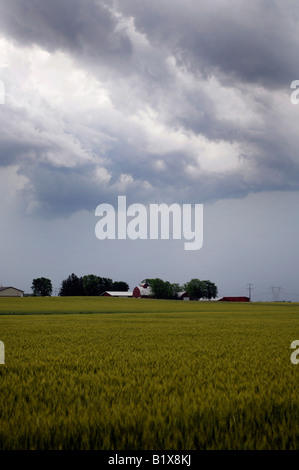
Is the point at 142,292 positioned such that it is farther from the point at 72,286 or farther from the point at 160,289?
the point at 72,286

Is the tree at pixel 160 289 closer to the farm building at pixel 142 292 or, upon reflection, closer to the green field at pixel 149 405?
the farm building at pixel 142 292

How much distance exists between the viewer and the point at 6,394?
5.90 m

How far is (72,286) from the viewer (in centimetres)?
18050

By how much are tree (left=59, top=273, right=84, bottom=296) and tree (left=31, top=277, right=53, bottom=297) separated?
Answer: 17.9 m

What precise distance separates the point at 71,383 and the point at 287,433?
3.92 metres

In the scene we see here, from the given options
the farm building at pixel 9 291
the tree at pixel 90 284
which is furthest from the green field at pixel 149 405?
the farm building at pixel 9 291

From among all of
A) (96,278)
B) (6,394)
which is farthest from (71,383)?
(96,278)

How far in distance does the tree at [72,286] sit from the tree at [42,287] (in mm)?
17946

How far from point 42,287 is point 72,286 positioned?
83.0 ft

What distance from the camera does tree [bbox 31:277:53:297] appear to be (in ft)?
640

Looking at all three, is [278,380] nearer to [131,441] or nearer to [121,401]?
[121,401]

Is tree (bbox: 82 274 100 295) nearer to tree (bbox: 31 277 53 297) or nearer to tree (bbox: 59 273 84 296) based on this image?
tree (bbox: 59 273 84 296)
